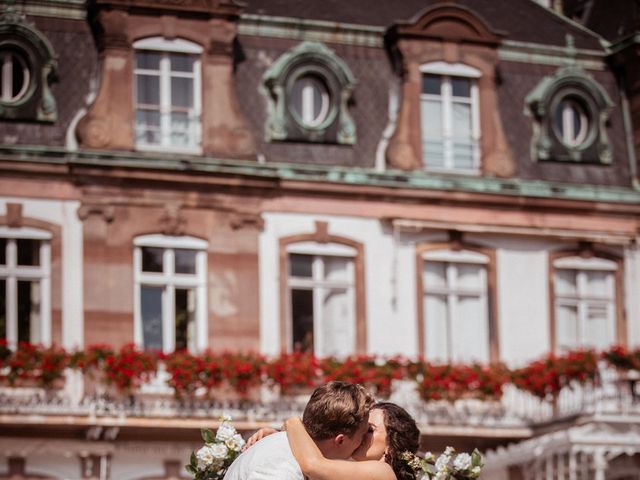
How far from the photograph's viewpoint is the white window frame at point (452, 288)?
1155 inches

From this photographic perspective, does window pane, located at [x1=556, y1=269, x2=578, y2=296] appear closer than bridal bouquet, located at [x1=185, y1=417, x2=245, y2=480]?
No

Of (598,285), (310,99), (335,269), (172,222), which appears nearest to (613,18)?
(598,285)

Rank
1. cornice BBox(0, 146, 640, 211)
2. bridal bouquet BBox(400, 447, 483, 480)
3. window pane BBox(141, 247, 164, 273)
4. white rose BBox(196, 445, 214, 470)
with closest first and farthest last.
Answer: white rose BBox(196, 445, 214, 470)
bridal bouquet BBox(400, 447, 483, 480)
cornice BBox(0, 146, 640, 211)
window pane BBox(141, 247, 164, 273)

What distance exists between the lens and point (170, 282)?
90.7 ft

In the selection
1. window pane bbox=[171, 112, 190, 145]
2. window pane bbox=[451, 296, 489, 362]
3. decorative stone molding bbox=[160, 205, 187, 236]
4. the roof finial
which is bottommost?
window pane bbox=[451, 296, 489, 362]

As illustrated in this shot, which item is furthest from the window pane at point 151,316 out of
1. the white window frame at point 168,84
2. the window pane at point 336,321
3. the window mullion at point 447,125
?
the window mullion at point 447,125

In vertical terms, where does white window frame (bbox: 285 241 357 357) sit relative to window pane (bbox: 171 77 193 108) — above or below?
below

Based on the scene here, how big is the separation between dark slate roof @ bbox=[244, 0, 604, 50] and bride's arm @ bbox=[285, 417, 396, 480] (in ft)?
67.2

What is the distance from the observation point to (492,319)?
29.7m

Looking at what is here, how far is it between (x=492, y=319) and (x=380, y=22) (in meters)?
4.97

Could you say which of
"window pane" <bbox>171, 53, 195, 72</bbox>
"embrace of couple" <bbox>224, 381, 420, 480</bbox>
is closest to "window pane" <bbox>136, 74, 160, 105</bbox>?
"window pane" <bbox>171, 53, 195, 72</bbox>

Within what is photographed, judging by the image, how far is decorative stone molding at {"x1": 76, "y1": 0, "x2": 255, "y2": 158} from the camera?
2773cm

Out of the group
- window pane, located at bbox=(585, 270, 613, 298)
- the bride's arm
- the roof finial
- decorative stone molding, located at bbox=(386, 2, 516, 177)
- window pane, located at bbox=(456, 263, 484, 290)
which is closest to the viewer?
the bride's arm

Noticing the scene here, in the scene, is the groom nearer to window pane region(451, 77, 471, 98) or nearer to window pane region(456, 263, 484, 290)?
window pane region(456, 263, 484, 290)
